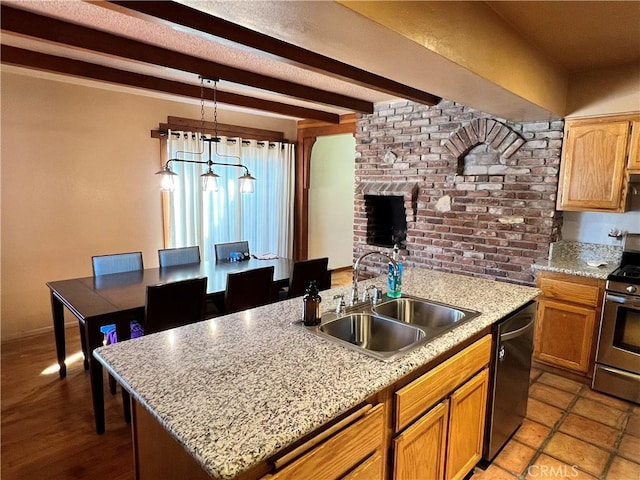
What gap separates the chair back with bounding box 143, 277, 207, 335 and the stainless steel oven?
288 cm

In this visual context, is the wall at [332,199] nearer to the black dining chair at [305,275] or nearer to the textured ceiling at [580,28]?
the black dining chair at [305,275]

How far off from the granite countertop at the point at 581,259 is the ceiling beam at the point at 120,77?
121 inches

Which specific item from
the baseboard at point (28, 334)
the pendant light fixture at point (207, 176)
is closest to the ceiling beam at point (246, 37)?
the pendant light fixture at point (207, 176)

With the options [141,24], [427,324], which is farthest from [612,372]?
[141,24]

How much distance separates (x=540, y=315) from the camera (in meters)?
3.13

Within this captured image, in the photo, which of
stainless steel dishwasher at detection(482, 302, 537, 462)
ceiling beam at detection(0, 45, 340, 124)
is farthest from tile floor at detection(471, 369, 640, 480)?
ceiling beam at detection(0, 45, 340, 124)

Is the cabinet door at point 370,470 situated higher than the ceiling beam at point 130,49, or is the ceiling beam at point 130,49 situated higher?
the ceiling beam at point 130,49

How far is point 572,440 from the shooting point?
7.66 feet

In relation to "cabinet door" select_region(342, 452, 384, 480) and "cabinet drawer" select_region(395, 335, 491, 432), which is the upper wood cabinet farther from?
"cabinet door" select_region(342, 452, 384, 480)

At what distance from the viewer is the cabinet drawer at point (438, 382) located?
1421mm

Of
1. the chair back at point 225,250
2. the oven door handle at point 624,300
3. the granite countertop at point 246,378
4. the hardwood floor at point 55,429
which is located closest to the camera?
the granite countertop at point 246,378

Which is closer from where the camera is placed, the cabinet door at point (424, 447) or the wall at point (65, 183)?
the cabinet door at point (424, 447)

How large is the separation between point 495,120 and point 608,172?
974mm

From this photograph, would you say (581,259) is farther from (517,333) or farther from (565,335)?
(517,333)
